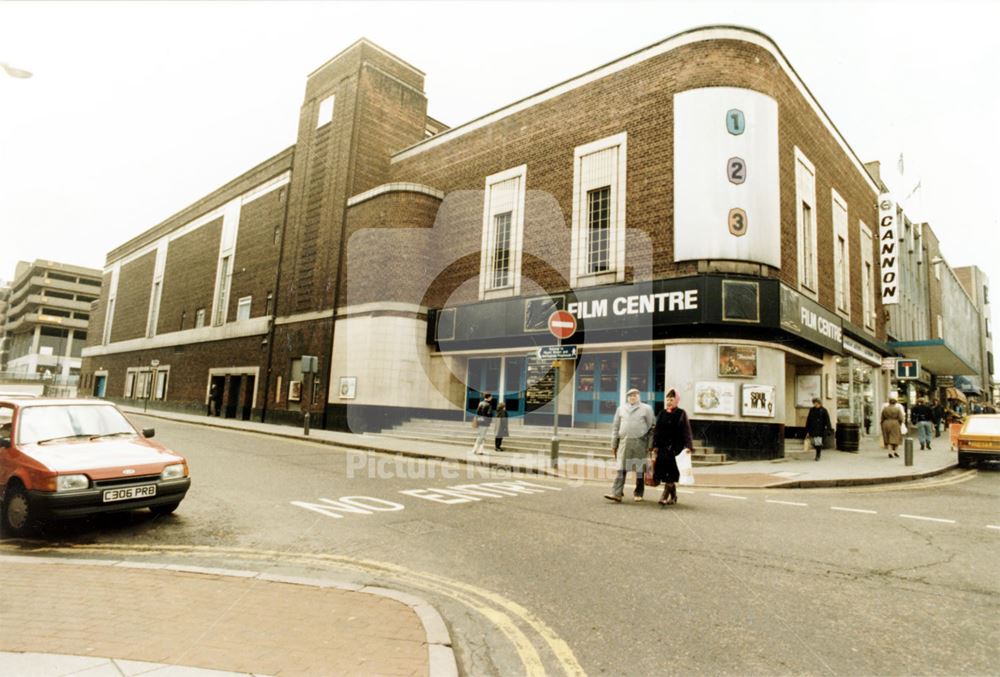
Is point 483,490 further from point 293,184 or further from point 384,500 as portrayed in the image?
point 293,184

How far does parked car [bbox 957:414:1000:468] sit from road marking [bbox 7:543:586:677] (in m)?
17.0

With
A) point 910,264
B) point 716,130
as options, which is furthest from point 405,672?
point 910,264

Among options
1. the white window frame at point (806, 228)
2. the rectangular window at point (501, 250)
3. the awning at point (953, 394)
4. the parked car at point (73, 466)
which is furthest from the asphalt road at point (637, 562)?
the awning at point (953, 394)

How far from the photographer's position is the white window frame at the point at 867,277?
25812 millimetres

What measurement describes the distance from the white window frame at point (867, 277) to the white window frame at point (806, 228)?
7.42m

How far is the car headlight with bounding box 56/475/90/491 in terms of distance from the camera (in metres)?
5.76

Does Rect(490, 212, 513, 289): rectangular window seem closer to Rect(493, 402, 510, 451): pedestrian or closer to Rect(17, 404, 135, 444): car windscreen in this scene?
Rect(493, 402, 510, 451): pedestrian

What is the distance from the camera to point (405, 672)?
3125 mm

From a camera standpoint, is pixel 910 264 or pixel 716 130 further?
pixel 910 264

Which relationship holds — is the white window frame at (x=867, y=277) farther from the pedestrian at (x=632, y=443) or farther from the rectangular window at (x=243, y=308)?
the rectangular window at (x=243, y=308)

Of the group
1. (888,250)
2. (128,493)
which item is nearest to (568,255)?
(128,493)

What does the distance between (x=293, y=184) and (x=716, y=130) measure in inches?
868

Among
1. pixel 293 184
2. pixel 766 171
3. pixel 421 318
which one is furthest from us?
pixel 293 184

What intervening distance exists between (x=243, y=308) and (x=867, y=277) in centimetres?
3279
